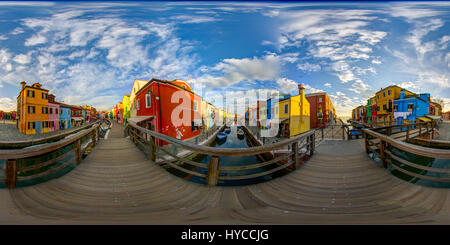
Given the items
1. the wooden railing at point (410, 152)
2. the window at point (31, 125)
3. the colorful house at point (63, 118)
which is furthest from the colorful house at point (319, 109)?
the colorful house at point (63, 118)

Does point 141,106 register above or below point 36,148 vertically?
above

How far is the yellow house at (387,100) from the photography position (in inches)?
573

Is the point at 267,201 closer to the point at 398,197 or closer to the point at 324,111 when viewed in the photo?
the point at 398,197

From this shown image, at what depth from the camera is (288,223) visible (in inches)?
65.2

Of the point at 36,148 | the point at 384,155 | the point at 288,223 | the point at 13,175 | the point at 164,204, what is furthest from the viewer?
the point at 384,155

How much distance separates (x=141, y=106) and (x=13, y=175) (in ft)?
34.1

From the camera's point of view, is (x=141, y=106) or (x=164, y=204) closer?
(x=164, y=204)

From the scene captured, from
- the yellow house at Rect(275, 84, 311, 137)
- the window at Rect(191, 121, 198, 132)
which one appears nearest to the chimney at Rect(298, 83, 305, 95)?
the yellow house at Rect(275, 84, 311, 137)

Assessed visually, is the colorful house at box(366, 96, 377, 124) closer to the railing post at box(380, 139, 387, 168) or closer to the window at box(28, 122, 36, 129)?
the railing post at box(380, 139, 387, 168)

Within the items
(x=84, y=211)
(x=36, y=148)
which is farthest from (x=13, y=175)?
(x=84, y=211)

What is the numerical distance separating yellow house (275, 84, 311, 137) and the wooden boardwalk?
11.6 m

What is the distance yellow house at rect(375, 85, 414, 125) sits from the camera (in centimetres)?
1456

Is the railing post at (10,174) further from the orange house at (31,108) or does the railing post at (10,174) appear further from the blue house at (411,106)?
the blue house at (411,106)

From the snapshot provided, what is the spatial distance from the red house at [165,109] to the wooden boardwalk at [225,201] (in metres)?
6.98
